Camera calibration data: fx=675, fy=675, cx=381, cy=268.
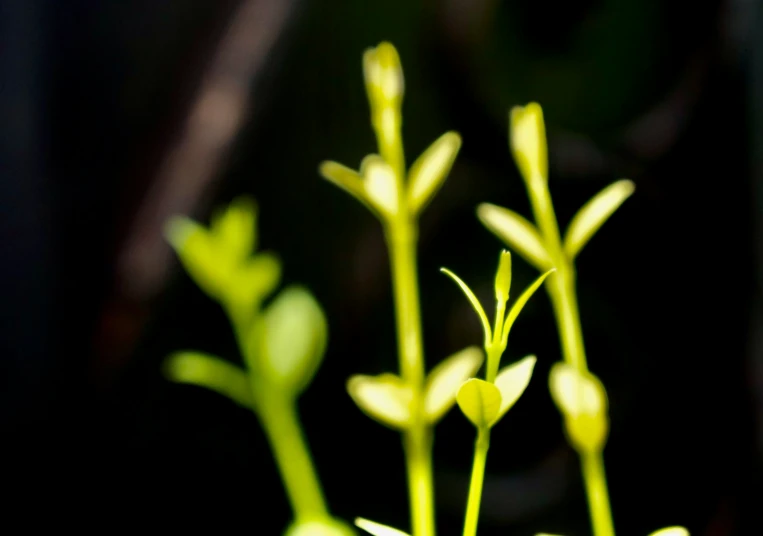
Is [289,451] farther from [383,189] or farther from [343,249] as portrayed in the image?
[343,249]

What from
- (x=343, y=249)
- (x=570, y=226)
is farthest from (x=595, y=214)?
(x=343, y=249)

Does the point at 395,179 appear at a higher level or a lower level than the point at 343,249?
lower

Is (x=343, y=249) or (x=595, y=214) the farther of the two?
(x=343, y=249)

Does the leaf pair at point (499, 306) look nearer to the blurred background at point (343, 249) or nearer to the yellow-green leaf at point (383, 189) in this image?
the yellow-green leaf at point (383, 189)

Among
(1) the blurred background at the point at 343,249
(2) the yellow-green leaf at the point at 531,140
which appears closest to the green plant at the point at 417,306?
(2) the yellow-green leaf at the point at 531,140

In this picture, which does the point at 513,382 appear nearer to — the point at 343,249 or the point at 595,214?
the point at 595,214
